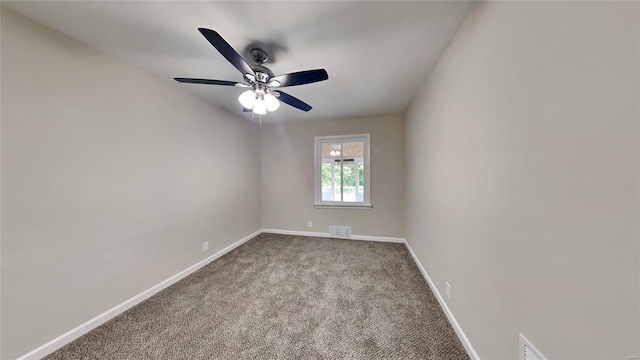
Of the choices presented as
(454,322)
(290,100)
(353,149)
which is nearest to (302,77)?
(290,100)

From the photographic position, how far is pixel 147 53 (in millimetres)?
1730

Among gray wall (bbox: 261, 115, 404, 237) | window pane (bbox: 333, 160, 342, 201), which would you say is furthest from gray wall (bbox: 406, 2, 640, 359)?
window pane (bbox: 333, 160, 342, 201)

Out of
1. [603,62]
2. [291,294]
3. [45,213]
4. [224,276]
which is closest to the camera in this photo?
[603,62]

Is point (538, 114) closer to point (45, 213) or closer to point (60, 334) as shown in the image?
point (45, 213)

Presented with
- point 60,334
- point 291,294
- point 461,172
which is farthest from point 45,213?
point 461,172

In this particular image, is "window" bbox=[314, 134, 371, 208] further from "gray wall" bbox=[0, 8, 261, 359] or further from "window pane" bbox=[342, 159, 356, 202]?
"gray wall" bbox=[0, 8, 261, 359]

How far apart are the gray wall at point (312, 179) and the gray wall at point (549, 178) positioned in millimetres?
2087

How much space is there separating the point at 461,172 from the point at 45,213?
307 cm

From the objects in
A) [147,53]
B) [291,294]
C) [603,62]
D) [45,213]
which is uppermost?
[147,53]

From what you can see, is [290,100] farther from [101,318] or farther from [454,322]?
[101,318]

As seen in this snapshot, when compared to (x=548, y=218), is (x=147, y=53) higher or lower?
higher

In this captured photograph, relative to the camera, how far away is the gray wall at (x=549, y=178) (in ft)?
1.82

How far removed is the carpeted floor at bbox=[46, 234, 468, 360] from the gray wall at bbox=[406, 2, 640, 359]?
51 centimetres

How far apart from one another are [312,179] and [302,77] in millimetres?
2575
